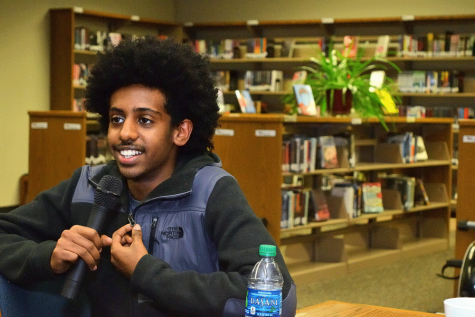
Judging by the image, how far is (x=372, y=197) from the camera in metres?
5.44

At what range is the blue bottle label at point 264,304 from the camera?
41.8 inches

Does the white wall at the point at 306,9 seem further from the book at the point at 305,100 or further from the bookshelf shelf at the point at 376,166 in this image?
the book at the point at 305,100

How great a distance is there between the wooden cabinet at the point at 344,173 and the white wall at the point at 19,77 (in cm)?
353

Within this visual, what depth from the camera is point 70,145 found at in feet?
17.1

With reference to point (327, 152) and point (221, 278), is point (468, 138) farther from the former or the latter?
point (221, 278)

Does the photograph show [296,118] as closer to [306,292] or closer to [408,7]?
[306,292]

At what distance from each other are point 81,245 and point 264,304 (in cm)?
40

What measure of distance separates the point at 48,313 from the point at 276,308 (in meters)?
0.58

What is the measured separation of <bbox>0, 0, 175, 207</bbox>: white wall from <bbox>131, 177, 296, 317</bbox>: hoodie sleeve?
659 centimetres

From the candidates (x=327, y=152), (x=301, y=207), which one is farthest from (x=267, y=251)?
(x=327, y=152)

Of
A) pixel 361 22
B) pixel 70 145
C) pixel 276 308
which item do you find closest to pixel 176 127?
pixel 276 308

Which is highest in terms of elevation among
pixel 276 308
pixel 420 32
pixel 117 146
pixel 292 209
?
pixel 420 32

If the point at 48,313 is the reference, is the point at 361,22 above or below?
above

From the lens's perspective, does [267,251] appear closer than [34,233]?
Yes
